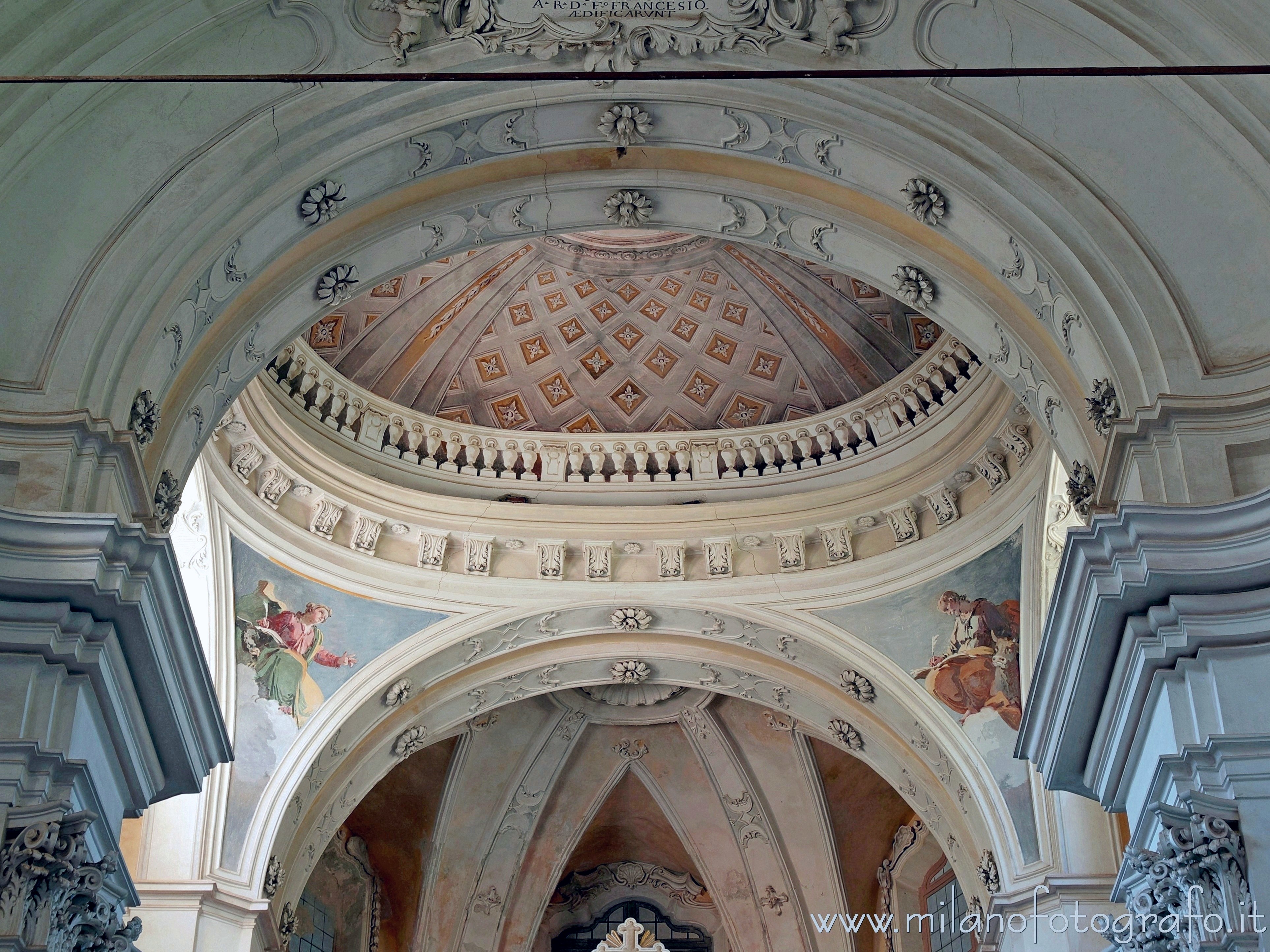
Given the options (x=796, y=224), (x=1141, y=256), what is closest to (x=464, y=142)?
(x=796, y=224)

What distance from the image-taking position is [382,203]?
948 centimetres

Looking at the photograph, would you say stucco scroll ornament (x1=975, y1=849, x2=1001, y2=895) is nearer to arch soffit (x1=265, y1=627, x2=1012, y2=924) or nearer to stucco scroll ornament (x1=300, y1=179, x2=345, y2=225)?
arch soffit (x1=265, y1=627, x2=1012, y2=924)

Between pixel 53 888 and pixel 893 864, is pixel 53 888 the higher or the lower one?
the lower one

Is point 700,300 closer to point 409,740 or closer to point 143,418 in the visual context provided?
point 409,740

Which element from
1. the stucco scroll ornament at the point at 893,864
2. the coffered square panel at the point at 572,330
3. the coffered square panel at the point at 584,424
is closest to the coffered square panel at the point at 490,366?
the coffered square panel at the point at 572,330

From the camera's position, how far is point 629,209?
9875mm

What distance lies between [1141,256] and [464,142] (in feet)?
13.2

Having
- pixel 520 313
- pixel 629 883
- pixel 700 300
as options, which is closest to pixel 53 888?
pixel 520 313

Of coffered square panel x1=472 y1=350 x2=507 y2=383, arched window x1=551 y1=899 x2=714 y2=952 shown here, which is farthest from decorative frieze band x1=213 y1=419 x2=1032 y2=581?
arched window x1=551 y1=899 x2=714 y2=952

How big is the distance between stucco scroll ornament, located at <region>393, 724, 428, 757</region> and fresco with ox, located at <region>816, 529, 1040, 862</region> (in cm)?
397

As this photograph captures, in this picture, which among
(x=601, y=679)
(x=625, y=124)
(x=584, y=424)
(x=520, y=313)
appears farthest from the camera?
(x=584, y=424)

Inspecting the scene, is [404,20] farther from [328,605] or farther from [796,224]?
[328,605]

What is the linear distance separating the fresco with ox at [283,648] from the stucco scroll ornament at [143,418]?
4.95m

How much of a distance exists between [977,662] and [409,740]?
17.2 ft
